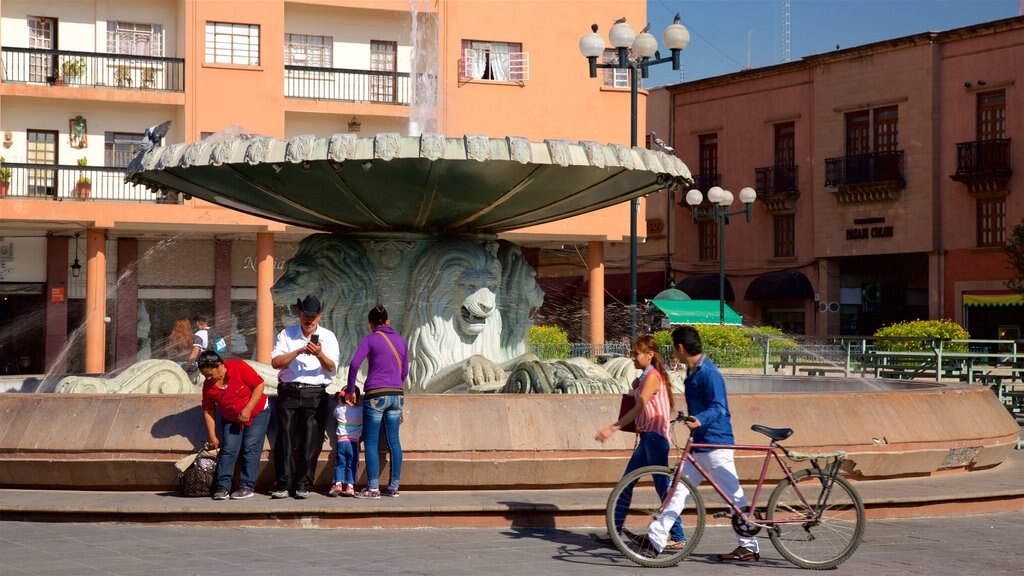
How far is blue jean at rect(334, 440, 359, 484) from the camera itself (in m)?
8.77

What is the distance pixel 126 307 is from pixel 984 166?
2298 cm

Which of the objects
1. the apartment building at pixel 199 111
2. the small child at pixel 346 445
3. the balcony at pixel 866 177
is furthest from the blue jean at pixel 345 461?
the balcony at pixel 866 177

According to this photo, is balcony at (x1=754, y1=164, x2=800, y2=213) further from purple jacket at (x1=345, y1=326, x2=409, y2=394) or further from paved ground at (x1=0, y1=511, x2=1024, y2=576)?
purple jacket at (x1=345, y1=326, x2=409, y2=394)

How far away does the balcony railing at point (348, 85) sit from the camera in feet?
106

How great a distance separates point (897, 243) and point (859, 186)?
6.71ft

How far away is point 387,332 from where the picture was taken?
8.82 metres

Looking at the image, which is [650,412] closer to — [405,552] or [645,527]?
[645,527]

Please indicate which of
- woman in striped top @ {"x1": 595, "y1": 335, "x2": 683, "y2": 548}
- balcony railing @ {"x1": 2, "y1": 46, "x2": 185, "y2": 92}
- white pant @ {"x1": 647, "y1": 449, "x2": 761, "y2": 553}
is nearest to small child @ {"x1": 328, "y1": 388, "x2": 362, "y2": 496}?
woman in striped top @ {"x1": 595, "y1": 335, "x2": 683, "y2": 548}

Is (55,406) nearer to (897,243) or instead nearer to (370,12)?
(370,12)

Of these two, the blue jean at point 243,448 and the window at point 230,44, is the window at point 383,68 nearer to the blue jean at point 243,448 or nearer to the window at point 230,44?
the window at point 230,44

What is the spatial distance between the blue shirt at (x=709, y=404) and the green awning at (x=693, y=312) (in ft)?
88.0

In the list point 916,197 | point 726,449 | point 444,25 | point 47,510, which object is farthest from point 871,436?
point 916,197

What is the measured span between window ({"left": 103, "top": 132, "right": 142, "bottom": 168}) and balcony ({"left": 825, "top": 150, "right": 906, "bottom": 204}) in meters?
20.9

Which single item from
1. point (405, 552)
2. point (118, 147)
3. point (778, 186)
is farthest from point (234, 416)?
point (778, 186)
